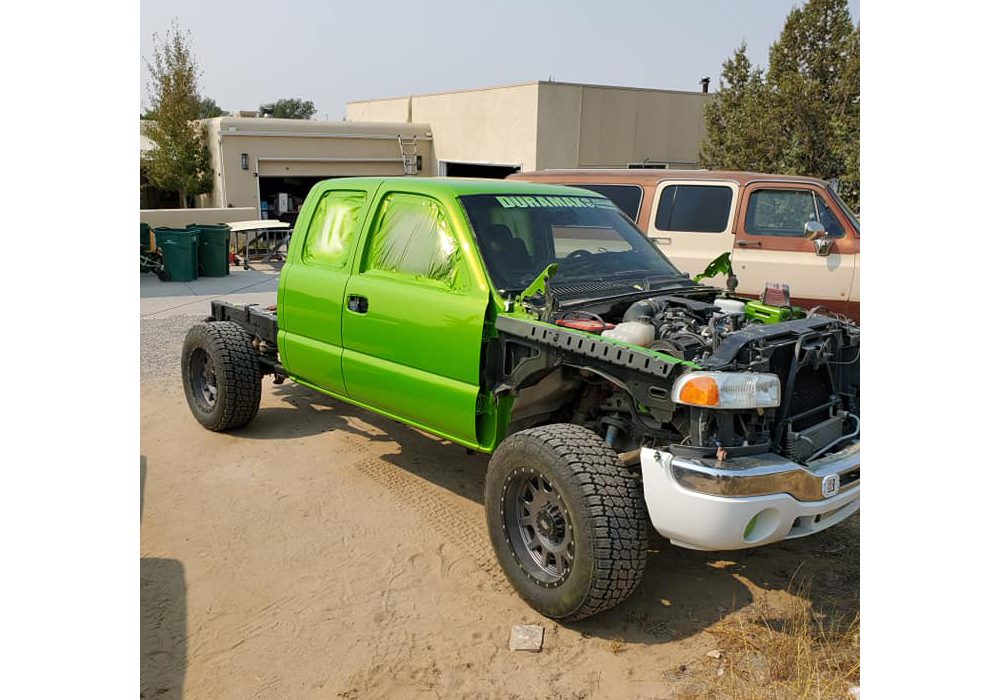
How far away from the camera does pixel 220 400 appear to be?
618cm

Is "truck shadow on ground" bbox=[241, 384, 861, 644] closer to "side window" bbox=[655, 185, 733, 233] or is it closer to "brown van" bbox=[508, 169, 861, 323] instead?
"brown van" bbox=[508, 169, 861, 323]

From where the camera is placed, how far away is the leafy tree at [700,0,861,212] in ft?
54.0

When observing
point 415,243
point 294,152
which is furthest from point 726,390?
point 294,152

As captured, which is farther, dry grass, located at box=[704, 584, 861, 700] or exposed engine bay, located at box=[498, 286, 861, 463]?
exposed engine bay, located at box=[498, 286, 861, 463]

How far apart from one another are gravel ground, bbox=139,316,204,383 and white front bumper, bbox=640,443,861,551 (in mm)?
5726

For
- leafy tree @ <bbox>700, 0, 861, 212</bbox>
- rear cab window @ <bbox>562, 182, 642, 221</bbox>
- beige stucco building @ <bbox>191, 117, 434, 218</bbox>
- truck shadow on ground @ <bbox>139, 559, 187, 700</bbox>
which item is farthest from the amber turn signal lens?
beige stucco building @ <bbox>191, 117, 434, 218</bbox>

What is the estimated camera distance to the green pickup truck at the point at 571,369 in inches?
138

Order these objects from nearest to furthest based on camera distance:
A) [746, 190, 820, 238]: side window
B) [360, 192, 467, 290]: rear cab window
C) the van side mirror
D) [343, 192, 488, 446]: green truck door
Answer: [343, 192, 488, 446]: green truck door, [360, 192, 467, 290]: rear cab window, the van side mirror, [746, 190, 820, 238]: side window

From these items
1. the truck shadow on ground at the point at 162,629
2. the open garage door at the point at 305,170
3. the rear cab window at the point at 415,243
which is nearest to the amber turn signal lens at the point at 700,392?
the rear cab window at the point at 415,243

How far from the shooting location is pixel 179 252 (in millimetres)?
15867

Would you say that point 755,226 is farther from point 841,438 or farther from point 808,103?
point 808,103
